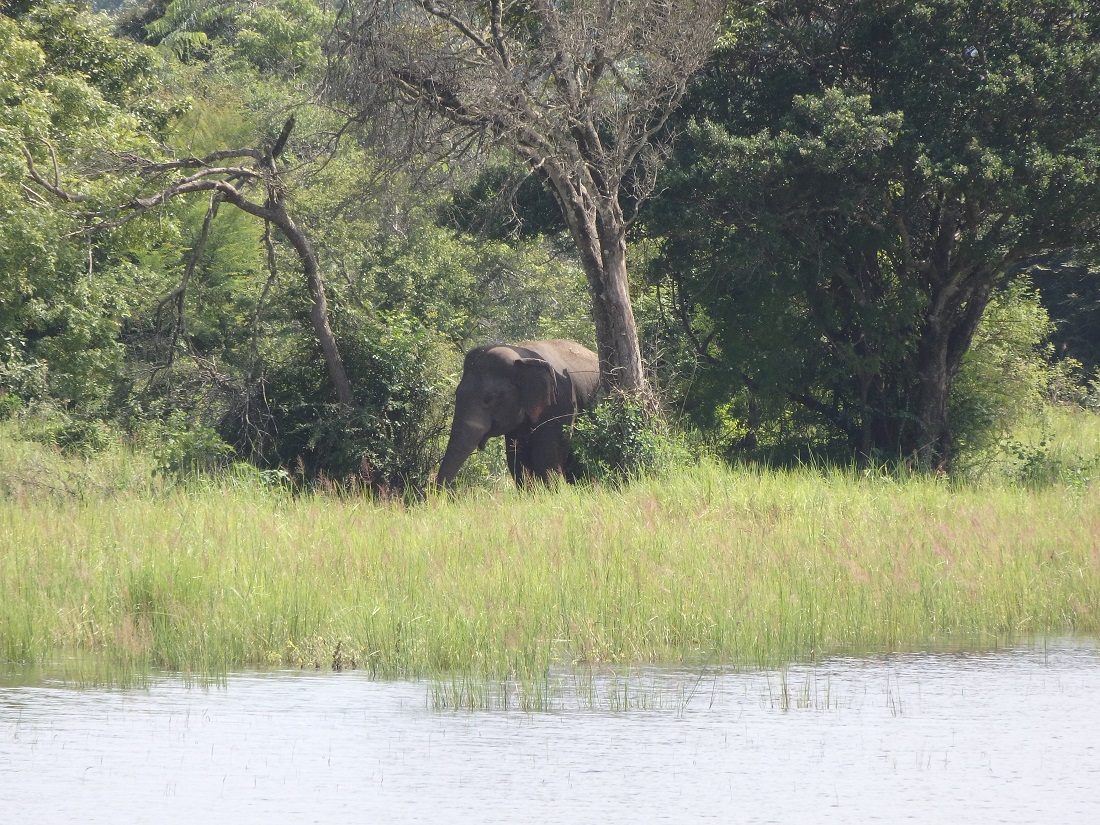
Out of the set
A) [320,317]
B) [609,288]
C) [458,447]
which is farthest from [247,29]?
[458,447]

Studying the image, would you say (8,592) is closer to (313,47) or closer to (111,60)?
(111,60)

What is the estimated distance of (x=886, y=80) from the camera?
773 inches

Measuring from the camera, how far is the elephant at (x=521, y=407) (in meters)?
18.2

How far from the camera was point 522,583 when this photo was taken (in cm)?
1040

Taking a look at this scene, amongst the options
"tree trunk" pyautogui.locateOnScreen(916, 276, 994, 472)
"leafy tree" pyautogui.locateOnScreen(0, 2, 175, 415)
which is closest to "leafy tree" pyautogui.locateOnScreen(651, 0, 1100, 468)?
"tree trunk" pyautogui.locateOnScreen(916, 276, 994, 472)

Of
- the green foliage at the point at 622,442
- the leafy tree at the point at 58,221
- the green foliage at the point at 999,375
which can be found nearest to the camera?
the leafy tree at the point at 58,221

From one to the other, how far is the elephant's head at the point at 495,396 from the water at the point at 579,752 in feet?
29.9

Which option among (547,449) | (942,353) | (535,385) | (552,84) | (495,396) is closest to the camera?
(552,84)

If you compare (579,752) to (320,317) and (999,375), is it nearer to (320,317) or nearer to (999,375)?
(320,317)

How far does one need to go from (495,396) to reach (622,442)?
2.07 meters

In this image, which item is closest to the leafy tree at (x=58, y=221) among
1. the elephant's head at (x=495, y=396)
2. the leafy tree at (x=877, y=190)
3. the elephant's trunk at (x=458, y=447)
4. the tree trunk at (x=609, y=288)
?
the elephant's head at (x=495, y=396)

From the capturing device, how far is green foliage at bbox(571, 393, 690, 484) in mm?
16906

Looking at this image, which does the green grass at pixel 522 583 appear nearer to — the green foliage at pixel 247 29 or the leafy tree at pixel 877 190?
the leafy tree at pixel 877 190

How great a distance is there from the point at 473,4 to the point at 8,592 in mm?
10451
